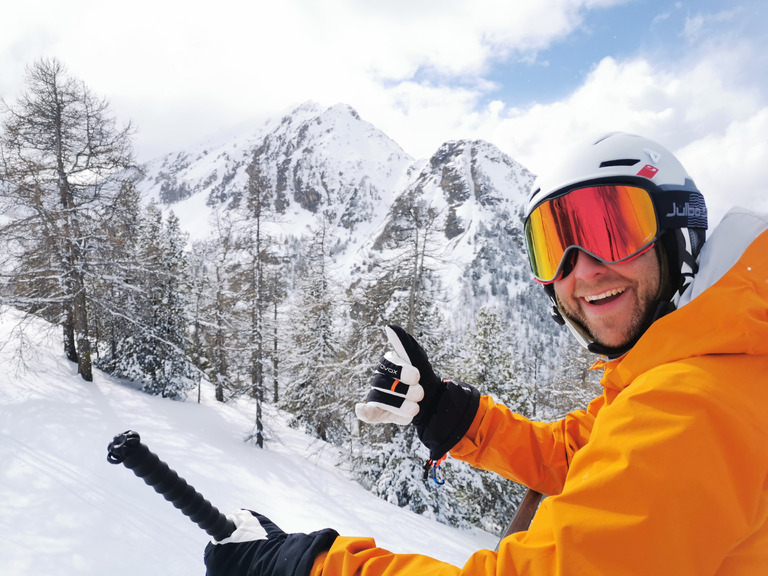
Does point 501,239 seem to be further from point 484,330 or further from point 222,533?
point 222,533

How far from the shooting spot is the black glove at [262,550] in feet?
4.72

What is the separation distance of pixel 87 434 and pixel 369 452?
8.25 meters

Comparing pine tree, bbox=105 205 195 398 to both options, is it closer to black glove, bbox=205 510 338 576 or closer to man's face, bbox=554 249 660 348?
black glove, bbox=205 510 338 576

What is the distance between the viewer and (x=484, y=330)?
15172 mm

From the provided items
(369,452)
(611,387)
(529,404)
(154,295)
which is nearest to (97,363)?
(154,295)

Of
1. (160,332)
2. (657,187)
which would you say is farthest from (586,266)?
(160,332)

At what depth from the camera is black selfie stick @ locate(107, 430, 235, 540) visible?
1.41 m

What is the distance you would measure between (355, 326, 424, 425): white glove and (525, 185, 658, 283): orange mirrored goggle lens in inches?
41.5

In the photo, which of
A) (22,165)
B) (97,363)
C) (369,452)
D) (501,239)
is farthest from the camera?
(501,239)

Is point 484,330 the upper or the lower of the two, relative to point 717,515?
lower

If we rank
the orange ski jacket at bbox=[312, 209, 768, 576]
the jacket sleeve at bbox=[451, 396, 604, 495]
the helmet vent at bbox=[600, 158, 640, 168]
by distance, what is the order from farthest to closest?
1. the jacket sleeve at bbox=[451, 396, 604, 495]
2. the helmet vent at bbox=[600, 158, 640, 168]
3. the orange ski jacket at bbox=[312, 209, 768, 576]

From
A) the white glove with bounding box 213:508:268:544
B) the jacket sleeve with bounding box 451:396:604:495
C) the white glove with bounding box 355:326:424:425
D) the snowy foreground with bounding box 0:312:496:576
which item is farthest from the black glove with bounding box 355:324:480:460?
the snowy foreground with bounding box 0:312:496:576

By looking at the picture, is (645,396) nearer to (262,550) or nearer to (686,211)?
(686,211)

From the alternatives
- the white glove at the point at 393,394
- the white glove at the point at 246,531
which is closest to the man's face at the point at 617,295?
the white glove at the point at 393,394
